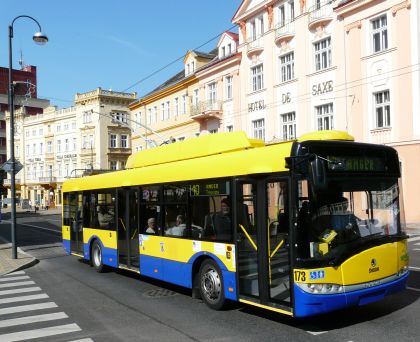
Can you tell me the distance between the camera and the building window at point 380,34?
27.1 metres

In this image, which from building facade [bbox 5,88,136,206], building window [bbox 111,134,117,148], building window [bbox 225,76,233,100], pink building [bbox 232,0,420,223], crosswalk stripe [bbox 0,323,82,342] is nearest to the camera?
crosswalk stripe [bbox 0,323,82,342]

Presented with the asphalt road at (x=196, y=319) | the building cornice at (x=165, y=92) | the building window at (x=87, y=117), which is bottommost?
the asphalt road at (x=196, y=319)

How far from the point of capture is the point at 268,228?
7.24 meters

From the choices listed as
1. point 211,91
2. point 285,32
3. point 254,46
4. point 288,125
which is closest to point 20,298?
point 288,125

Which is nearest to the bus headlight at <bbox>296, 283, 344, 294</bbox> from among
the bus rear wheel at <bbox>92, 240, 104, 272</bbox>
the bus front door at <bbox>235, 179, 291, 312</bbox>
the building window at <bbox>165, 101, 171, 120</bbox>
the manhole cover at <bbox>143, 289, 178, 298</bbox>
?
the bus front door at <bbox>235, 179, 291, 312</bbox>

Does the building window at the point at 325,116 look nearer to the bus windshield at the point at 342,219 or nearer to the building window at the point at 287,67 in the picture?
the building window at the point at 287,67

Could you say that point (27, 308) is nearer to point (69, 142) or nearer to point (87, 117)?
point (87, 117)

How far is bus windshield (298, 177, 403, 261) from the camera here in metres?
6.67

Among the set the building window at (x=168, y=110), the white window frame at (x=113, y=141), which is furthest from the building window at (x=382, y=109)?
the white window frame at (x=113, y=141)

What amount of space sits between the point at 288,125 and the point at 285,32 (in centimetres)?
597

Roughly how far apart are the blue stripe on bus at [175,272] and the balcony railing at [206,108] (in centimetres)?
3065

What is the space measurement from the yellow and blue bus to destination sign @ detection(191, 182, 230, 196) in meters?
0.03

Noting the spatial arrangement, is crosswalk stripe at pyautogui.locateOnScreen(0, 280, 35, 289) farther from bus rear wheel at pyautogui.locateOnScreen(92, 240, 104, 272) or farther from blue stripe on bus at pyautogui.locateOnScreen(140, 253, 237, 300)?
blue stripe on bus at pyautogui.locateOnScreen(140, 253, 237, 300)

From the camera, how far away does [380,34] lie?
27.4m
